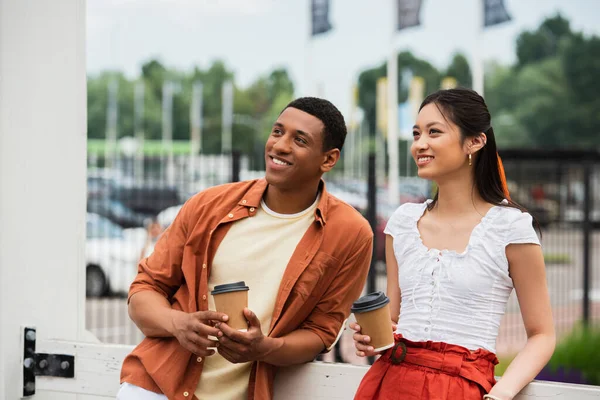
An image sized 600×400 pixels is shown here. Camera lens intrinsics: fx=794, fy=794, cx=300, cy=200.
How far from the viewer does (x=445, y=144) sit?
224cm

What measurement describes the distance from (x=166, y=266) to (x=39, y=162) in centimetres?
73

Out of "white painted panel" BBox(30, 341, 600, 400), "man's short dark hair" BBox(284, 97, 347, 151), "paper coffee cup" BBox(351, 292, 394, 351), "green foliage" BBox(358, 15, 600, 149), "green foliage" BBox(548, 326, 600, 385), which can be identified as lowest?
"green foliage" BBox(548, 326, 600, 385)

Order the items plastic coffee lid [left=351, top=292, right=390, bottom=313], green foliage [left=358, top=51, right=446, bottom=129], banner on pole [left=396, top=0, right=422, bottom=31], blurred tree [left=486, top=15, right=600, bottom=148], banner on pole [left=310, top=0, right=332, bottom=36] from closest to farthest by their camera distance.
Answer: plastic coffee lid [left=351, top=292, right=390, bottom=313] → banner on pole [left=396, top=0, right=422, bottom=31] → banner on pole [left=310, top=0, right=332, bottom=36] → blurred tree [left=486, top=15, right=600, bottom=148] → green foliage [left=358, top=51, right=446, bottom=129]

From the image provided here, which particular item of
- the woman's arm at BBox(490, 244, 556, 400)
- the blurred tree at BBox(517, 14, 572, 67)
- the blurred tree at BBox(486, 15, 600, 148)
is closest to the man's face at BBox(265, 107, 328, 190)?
the woman's arm at BBox(490, 244, 556, 400)

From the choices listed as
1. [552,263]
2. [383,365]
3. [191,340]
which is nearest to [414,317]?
[383,365]

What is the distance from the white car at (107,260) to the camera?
10.6 meters

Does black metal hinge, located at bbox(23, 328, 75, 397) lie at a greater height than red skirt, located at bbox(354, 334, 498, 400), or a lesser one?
lesser

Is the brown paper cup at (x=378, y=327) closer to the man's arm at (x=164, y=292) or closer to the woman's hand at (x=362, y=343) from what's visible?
the woman's hand at (x=362, y=343)

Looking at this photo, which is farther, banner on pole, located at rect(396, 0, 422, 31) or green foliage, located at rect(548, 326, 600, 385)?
banner on pole, located at rect(396, 0, 422, 31)

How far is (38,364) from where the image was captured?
9.59 feet

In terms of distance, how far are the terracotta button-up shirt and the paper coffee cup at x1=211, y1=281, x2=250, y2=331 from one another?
29 centimetres

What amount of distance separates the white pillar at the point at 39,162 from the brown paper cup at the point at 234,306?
99 centimetres

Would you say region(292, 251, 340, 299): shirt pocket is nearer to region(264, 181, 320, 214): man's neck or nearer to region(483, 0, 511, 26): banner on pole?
region(264, 181, 320, 214): man's neck

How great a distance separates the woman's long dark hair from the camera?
2.25 m
